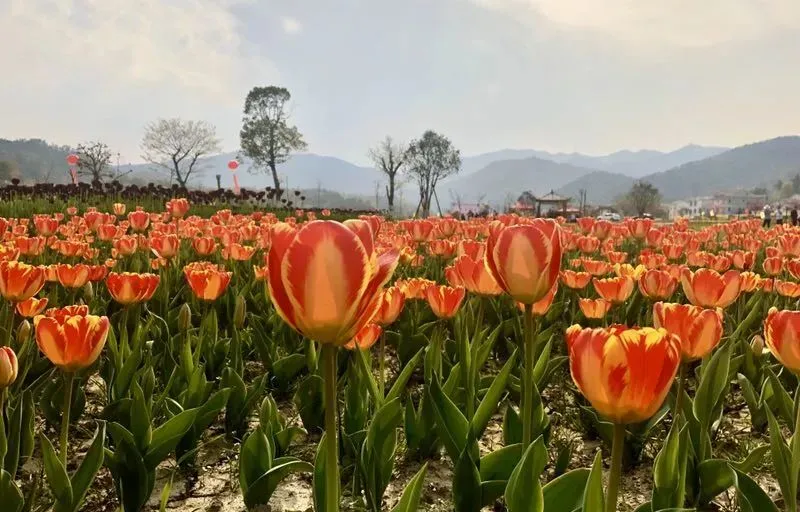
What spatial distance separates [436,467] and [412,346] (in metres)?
1.02

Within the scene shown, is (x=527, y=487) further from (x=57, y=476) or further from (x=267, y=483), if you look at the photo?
(x=57, y=476)

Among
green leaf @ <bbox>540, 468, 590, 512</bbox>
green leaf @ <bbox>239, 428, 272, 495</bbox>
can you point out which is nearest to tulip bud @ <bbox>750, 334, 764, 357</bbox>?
green leaf @ <bbox>540, 468, 590, 512</bbox>

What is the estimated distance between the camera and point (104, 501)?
1.98 metres

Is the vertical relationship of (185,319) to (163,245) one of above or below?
below

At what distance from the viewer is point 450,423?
1.93 metres

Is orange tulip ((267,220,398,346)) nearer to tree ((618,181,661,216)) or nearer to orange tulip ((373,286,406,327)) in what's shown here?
orange tulip ((373,286,406,327))

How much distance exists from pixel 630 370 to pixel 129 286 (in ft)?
7.42

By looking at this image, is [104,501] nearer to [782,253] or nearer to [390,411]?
[390,411]

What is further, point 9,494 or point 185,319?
point 185,319

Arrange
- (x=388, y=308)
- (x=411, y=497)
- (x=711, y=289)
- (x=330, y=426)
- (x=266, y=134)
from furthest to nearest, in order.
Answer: (x=266, y=134) < (x=711, y=289) < (x=388, y=308) < (x=411, y=497) < (x=330, y=426)

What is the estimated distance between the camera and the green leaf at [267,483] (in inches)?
68.8

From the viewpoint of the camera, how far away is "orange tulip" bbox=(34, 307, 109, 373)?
1625 mm

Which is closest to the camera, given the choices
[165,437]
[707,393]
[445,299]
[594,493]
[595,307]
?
[594,493]

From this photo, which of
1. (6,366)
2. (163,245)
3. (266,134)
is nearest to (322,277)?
(6,366)
